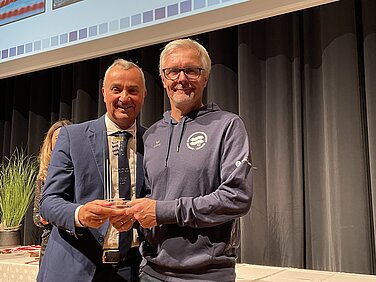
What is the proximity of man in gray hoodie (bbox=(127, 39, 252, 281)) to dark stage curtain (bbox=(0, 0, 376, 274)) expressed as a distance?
1.34 meters

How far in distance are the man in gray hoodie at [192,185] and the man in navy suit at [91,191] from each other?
145 millimetres

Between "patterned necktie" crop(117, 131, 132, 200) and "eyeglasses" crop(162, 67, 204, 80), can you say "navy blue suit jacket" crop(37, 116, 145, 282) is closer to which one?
"patterned necktie" crop(117, 131, 132, 200)

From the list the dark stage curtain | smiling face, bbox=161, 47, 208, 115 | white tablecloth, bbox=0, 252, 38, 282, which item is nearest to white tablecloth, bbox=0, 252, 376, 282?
white tablecloth, bbox=0, 252, 38, 282

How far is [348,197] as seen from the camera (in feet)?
7.32

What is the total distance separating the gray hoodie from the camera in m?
0.98

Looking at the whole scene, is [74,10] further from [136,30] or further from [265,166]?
[265,166]

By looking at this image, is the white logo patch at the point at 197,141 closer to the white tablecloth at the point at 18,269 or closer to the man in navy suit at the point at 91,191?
the man in navy suit at the point at 91,191

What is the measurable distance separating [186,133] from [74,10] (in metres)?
1.53

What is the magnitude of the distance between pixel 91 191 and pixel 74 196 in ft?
0.20

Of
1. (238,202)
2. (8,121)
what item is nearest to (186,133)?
(238,202)

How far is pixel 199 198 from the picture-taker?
99 cm

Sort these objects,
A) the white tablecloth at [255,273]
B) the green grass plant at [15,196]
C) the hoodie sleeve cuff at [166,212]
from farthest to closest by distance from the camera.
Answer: the green grass plant at [15,196] < the white tablecloth at [255,273] < the hoodie sleeve cuff at [166,212]

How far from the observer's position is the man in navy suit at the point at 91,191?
1215 millimetres

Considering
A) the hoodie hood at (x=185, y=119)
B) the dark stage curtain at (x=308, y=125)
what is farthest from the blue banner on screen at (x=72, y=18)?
the hoodie hood at (x=185, y=119)
